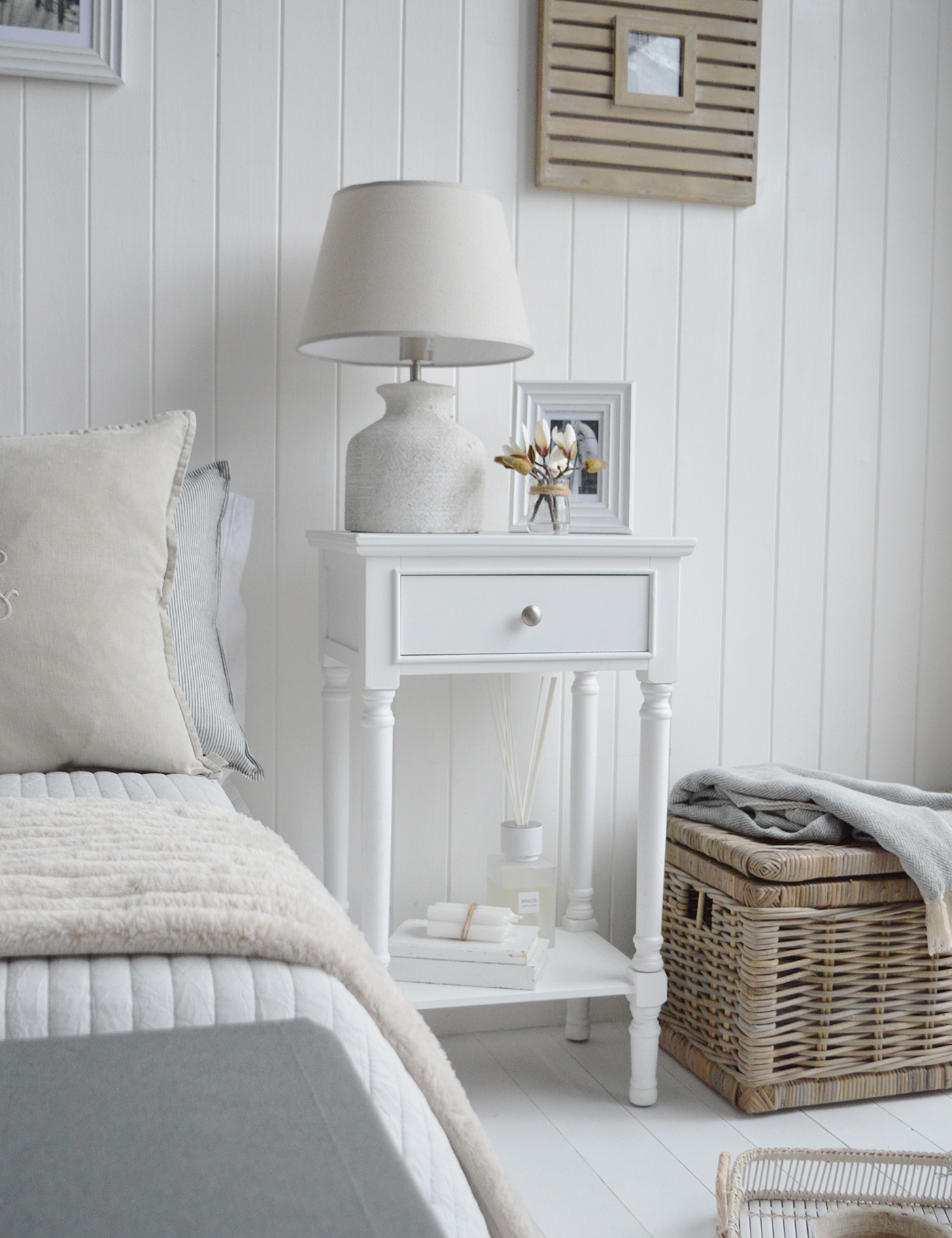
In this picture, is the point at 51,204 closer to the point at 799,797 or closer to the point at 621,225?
the point at 621,225

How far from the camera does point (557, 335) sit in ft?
6.68

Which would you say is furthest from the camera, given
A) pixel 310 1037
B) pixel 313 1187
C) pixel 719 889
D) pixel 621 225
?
pixel 621 225

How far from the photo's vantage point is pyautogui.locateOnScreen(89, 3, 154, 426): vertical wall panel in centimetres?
181

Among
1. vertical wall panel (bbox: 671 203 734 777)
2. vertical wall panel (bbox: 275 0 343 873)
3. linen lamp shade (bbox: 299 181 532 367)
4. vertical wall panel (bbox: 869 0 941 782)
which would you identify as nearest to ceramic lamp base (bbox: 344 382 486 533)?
linen lamp shade (bbox: 299 181 532 367)

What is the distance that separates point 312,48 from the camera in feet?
6.19

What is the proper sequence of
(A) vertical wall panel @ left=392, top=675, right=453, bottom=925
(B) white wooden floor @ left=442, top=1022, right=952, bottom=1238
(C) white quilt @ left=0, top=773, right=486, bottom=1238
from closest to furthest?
1. (C) white quilt @ left=0, top=773, right=486, bottom=1238
2. (B) white wooden floor @ left=442, top=1022, right=952, bottom=1238
3. (A) vertical wall panel @ left=392, top=675, right=453, bottom=925

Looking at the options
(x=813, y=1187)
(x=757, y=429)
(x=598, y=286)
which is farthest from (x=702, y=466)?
(x=813, y=1187)

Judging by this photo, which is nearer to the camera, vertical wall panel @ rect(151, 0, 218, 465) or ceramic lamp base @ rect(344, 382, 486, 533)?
ceramic lamp base @ rect(344, 382, 486, 533)

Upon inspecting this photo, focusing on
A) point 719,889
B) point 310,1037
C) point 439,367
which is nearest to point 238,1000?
point 310,1037

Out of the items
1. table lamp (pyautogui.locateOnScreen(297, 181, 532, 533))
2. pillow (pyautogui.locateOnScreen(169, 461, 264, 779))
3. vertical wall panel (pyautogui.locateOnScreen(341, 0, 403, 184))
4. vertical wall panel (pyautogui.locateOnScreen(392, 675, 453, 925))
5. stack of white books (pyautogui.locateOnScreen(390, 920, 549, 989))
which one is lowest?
stack of white books (pyautogui.locateOnScreen(390, 920, 549, 989))

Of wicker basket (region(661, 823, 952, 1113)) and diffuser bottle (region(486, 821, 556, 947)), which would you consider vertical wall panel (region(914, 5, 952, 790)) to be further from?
diffuser bottle (region(486, 821, 556, 947))

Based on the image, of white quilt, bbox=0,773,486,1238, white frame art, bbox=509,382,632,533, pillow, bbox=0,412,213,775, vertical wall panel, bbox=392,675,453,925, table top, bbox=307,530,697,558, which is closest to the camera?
white quilt, bbox=0,773,486,1238

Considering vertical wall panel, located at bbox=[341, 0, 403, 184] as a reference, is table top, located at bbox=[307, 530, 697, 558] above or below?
below

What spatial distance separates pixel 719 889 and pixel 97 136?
1.50m
